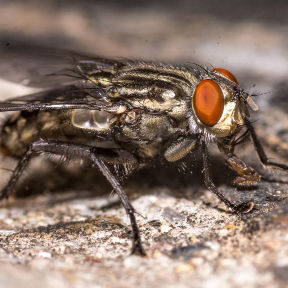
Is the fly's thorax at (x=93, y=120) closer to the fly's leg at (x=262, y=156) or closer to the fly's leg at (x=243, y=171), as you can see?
the fly's leg at (x=243, y=171)

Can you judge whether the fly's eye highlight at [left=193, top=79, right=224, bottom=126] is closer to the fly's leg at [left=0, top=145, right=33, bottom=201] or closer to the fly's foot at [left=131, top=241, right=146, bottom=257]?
the fly's foot at [left=131, top=241, right=146, bottom=257]

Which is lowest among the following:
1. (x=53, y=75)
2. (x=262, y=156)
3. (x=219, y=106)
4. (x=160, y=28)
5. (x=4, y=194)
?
(x=4, y=194)

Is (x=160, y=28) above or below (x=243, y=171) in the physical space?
above

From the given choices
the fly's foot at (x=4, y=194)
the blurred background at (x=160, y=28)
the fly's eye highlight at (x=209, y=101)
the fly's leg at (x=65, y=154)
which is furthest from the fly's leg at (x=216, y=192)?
the blurred background at (x=160, y=28)

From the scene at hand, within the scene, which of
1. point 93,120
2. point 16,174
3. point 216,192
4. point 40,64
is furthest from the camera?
point 40,64

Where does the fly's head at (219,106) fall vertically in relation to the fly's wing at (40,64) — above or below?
above

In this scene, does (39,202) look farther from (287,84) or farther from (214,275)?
(287,84)

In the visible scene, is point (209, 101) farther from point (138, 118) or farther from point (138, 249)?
point (138, 249)

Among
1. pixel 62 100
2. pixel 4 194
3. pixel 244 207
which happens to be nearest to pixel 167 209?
pixel 244 207
